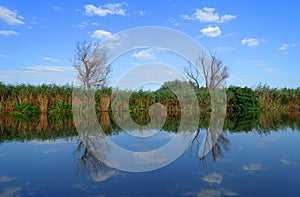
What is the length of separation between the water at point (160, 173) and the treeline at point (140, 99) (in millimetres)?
9741

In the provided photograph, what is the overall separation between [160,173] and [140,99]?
13.1m

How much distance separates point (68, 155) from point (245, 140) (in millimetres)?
3889

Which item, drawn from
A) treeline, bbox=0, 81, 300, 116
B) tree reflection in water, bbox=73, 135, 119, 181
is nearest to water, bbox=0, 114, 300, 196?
tree reflection in water, bbox=73, 135, 119, 181

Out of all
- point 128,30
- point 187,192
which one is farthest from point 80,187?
point 128,30

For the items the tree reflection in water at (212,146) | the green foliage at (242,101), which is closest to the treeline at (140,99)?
the green foliage at (242,101)

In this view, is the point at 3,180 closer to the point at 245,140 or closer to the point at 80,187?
the point at 80,187

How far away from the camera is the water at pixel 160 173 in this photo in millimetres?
2844

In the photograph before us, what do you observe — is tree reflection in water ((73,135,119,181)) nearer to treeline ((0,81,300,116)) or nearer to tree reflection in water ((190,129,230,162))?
tree reflection in water ((190,129,230,162))

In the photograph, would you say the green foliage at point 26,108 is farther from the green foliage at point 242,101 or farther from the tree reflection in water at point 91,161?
the green foliage at point 242,101

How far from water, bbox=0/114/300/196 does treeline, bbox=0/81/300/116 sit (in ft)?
32.0

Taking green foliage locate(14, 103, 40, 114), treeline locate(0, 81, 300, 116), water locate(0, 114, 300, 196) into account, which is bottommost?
water locate(0, 114, 300, 196)

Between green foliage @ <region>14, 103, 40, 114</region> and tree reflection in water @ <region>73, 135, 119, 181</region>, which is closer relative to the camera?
tree reflection in water @ <region>73, 135, 119, 181</region>

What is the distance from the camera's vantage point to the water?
9.33 ft

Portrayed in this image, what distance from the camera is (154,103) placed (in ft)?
55.3
